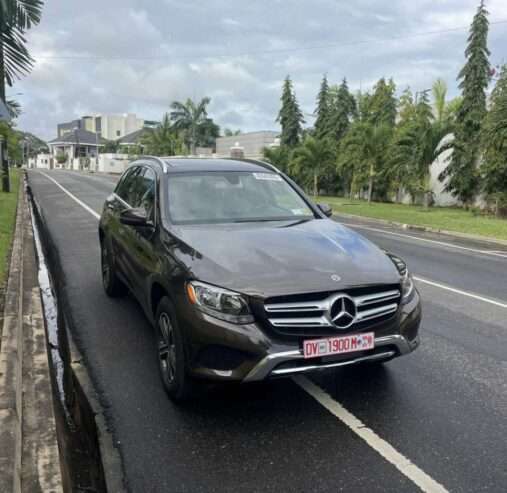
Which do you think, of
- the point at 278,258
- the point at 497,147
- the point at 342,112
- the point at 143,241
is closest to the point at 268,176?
the point at 143,241

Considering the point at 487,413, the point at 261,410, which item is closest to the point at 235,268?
the point at 261,410

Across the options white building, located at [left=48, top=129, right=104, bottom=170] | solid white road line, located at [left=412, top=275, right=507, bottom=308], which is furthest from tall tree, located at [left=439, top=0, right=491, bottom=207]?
white building, located at [left=48, top=129, right=104, bottom=170]

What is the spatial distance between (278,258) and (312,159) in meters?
28.1

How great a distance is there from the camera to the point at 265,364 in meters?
3.17

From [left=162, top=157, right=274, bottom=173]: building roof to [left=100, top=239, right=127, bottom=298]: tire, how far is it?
5.59 feet

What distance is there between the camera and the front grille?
3.22 metres

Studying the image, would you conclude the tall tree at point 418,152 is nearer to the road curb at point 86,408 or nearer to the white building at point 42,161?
the road curb at point 86,408

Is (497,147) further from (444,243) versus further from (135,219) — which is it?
(135,219)

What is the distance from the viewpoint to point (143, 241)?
15.0ft

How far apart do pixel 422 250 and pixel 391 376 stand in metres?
7.64

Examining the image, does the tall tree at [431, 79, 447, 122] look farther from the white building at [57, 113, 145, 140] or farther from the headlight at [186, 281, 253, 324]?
the white building at [57, 113, 145, 140]

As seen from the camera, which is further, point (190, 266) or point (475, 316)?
point (475, 316)

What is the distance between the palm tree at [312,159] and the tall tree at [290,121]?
1066cm

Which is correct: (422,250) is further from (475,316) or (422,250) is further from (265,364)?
(265,364)
